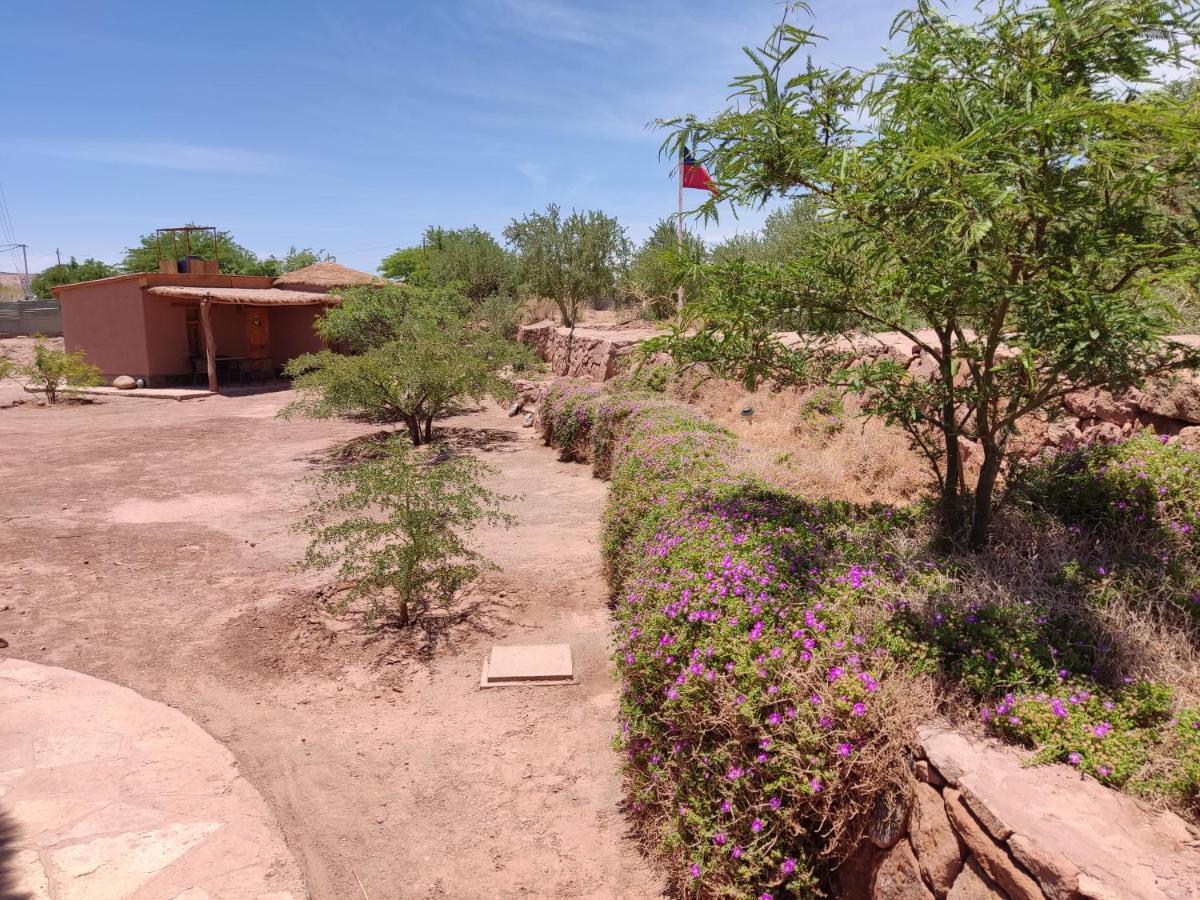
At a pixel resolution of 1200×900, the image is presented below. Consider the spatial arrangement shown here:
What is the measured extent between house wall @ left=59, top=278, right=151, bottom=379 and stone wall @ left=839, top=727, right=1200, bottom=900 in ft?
75.7

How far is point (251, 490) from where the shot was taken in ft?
32.8

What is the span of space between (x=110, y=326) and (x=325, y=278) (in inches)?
258

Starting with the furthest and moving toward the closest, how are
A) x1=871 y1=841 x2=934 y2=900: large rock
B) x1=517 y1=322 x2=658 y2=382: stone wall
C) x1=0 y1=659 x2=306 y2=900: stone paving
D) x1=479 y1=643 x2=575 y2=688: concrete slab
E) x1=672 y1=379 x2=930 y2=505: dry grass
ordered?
1. x1=517 y1=322 x2=658 y2=382: stone wall
2. x1=672 y1=379 x2=930 y2=505: dry grass
3. x1=479 y1=643 x2=575 y2=688: concrete slab
4. x1=0 y1=659 x2=306 y2=900: stone paving
5. x1=871 y1=841 x2=934 y2=900: large rock

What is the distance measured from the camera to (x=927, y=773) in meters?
2.43

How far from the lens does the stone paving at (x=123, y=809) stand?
303cm

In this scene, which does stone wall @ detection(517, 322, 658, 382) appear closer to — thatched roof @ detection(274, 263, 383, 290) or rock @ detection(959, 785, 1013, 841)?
thatched roof @ detection(274, 263, 383, 290)

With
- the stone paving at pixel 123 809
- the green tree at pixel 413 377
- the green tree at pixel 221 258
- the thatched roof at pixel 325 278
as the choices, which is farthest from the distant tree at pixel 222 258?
the stone paving at pixel 123 809

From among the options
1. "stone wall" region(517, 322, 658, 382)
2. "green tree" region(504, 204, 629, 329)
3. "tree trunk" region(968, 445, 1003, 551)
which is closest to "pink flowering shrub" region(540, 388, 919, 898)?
"tree trunk" region(968, 445, 1003, 551)

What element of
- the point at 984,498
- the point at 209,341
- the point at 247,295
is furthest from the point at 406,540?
the point at 247,295

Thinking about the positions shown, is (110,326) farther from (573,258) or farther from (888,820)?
(888,820)

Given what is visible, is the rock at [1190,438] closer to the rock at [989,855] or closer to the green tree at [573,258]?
the rock at [989,855]

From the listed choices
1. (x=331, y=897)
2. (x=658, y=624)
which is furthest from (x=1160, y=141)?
(x=331, y=897)

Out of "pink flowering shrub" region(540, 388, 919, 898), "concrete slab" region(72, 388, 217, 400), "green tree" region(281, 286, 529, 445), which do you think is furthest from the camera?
"concrete slab" region(72, 388, 217, 400)

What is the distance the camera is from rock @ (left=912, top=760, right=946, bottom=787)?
238 centimetres
